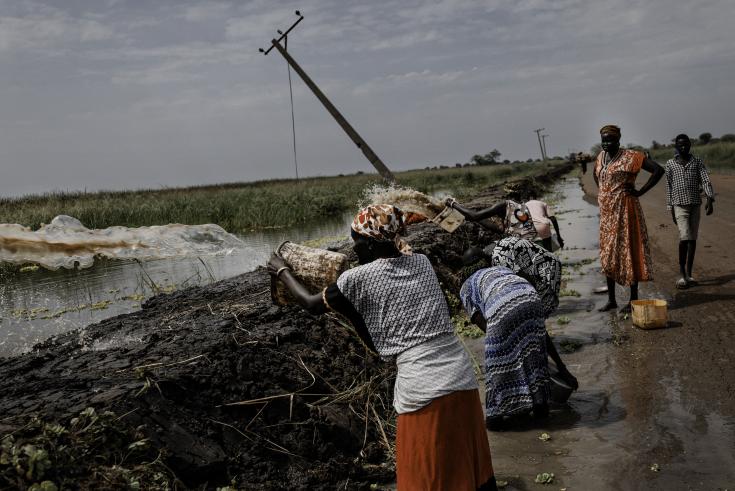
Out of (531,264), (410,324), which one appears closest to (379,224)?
(410,324)

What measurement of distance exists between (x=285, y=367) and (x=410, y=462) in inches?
73.2

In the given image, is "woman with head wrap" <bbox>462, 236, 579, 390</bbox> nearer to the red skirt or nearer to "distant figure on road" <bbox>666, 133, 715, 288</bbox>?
the red skirt

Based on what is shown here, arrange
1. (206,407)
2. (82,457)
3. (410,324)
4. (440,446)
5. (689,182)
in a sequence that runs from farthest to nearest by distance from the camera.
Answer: (689,182) → (206,407) → (82,457) → (410,324) → (440,446)

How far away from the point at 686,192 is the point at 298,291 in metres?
5.87

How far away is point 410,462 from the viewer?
2521 millimetres

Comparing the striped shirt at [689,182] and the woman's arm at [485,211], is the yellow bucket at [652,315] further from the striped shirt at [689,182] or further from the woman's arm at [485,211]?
the striped shirt at [689,182]

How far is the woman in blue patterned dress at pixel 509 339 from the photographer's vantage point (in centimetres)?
401

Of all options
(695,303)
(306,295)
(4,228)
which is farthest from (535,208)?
(4,228)

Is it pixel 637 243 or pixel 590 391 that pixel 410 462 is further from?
pixel 637 243

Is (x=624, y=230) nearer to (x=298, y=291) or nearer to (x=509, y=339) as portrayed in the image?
(x=509, y=339)

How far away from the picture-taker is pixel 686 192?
7.19 meters

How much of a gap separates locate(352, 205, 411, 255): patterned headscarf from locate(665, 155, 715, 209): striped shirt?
18.4 ft

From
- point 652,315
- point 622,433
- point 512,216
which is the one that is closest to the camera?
point 622,433

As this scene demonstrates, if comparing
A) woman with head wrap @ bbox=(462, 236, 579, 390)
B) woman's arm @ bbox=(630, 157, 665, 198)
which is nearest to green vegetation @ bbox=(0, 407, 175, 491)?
woman with head wrap @ bbox=(462, 236, 579, 390)
